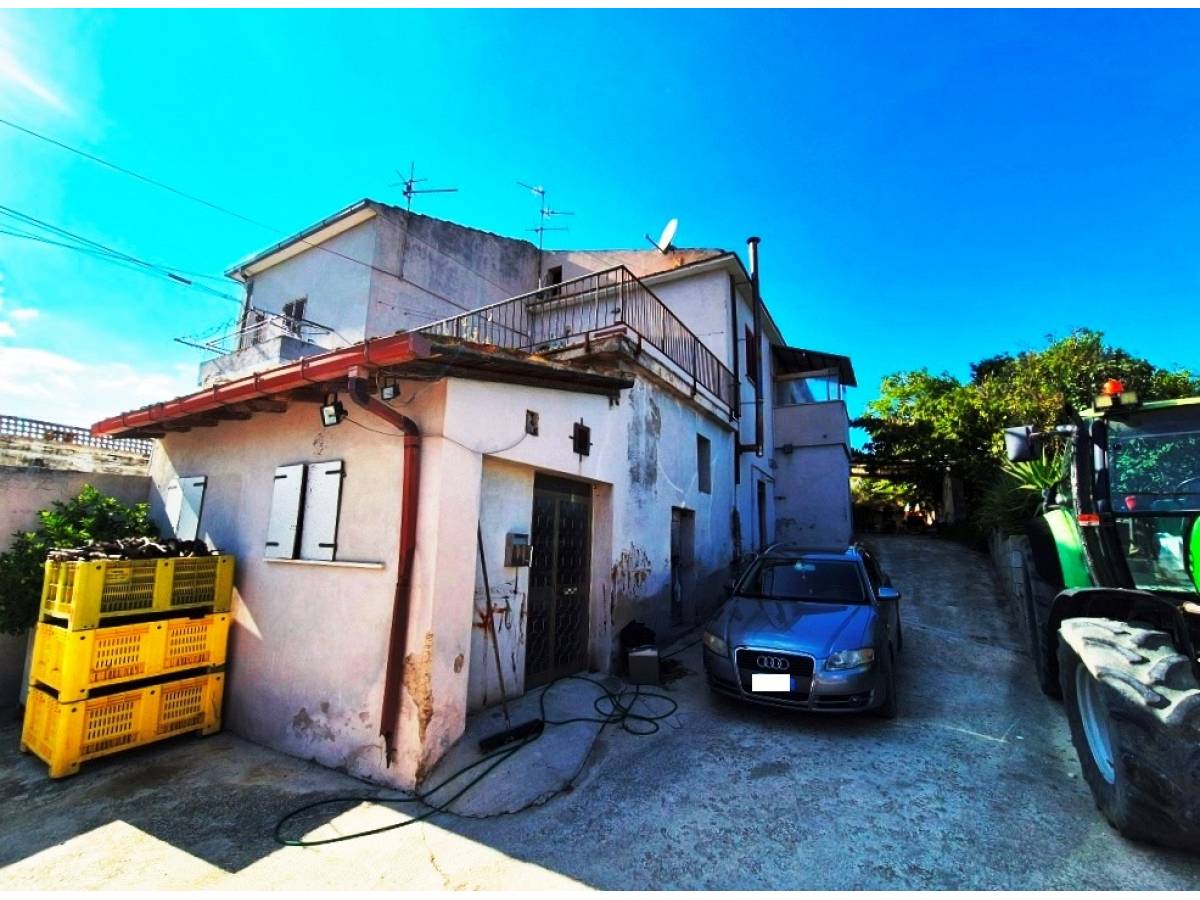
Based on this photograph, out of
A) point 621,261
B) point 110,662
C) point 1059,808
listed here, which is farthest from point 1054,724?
point 621,261

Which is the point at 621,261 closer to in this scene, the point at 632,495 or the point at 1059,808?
the point at 632,495

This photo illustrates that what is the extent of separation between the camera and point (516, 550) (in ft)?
18.2

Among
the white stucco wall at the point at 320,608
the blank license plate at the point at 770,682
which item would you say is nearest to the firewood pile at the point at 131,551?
the white stucco wall at the point at 320,608

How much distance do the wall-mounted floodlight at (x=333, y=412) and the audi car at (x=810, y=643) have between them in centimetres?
431

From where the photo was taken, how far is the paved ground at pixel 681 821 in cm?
303

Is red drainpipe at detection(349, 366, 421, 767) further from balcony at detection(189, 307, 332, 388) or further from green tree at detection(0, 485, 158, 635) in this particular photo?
balcony at detection(189, 307, 332, 388)

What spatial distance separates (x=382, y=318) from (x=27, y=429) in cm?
681

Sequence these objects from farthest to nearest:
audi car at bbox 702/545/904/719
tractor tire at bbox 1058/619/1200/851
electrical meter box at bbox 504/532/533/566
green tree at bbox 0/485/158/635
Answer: green tree at bbox 0/485/158/635, electrical meter box at bbox 504/532/533/566, audi car at bbox 702/545/904/719, tractor tire at bbox 1058/619/1200/851

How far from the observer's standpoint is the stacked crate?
4488 mm

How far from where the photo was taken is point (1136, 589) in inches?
148

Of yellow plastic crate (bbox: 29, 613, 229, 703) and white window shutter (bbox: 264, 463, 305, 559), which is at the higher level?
Result: white window shutter (bbox: 264, 463, 305, 559)

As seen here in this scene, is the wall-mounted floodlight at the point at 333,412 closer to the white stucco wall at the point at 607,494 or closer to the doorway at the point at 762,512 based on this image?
the white stucco wall at the point at 607,494

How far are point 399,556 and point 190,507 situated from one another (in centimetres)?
440

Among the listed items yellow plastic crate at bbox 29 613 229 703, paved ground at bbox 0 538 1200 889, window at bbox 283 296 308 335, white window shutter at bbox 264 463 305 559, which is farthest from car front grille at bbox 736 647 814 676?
window at bbox 283 296 308 335
